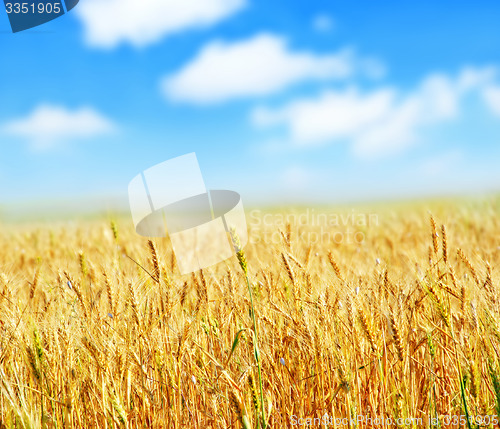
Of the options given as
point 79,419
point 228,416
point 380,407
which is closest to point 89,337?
point 79,419

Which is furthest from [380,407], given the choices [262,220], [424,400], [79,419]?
[262,220]

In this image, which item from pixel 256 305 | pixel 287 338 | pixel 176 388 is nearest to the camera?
pixel 176 388

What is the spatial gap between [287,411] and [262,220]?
455 cm

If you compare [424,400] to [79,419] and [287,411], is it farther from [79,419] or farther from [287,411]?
[79,419]

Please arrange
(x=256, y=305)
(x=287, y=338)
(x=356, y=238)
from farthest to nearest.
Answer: (x=356, y=238)
(x=256, y=305)
(x=287, y=338)

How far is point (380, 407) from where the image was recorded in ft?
5.66

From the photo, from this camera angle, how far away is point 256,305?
2252 mm

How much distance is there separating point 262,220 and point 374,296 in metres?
4.20

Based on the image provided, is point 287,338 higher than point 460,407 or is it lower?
higher

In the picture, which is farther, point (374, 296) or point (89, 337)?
point (374, 296)

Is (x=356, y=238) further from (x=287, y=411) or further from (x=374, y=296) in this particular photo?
(x=287, y=411)

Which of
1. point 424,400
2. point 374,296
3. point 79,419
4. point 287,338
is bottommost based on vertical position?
point 424,400

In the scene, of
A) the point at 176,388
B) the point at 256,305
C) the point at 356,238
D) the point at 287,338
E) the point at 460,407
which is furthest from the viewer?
the point at 356,238

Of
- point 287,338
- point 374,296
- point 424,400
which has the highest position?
point 374,296
